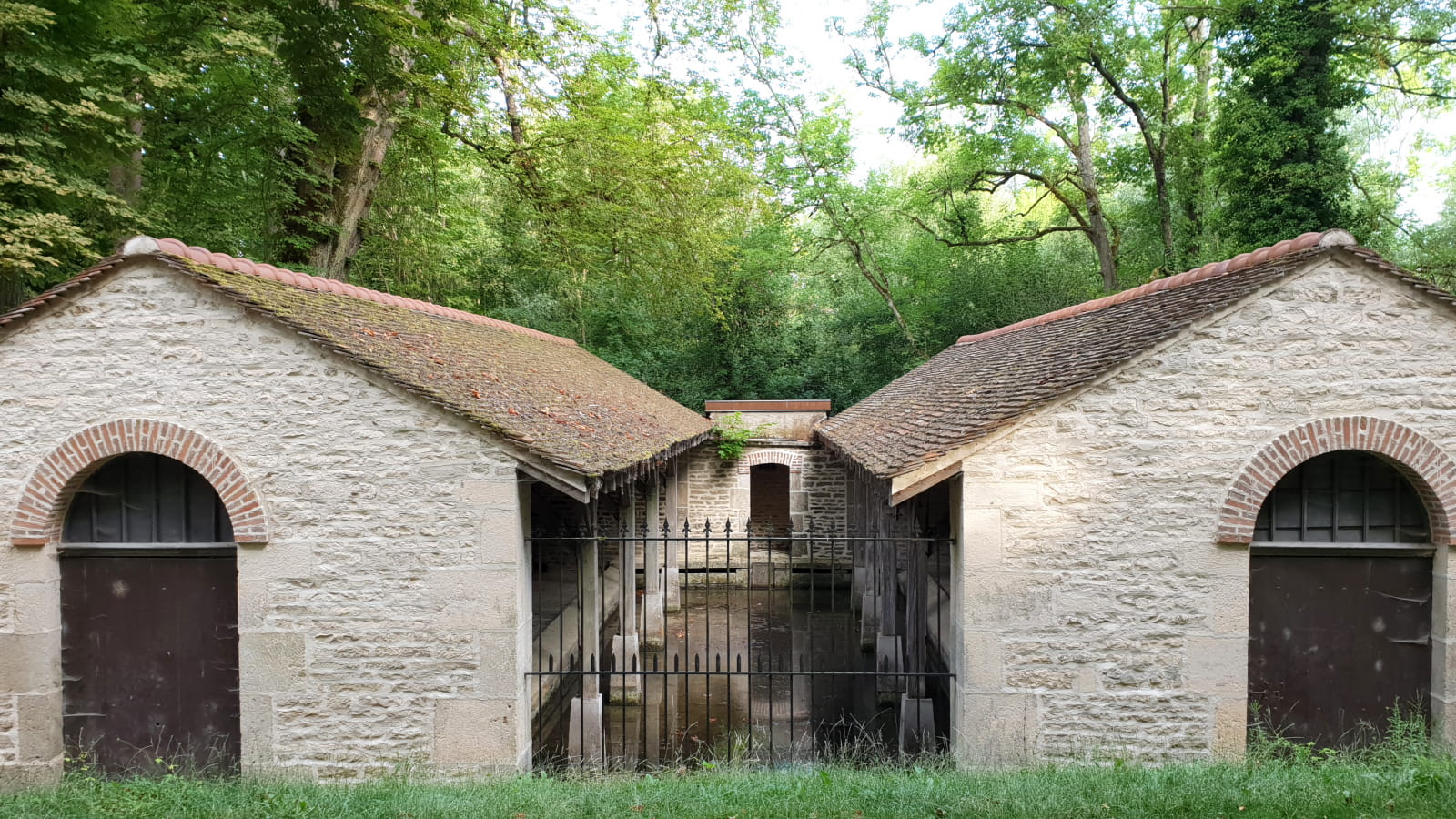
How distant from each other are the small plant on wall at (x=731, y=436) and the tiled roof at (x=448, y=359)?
538 centimetres

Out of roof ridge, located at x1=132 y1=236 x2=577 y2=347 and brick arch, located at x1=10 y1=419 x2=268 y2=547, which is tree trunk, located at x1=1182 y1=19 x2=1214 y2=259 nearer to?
roof ridge, located at x1=132 y1=236 x2=577 y2=347

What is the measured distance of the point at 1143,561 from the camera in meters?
5.36

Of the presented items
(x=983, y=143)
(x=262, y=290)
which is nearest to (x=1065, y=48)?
(x=983, y=143)

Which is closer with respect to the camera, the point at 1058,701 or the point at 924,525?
the point at 1058,701

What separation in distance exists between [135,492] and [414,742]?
2842 mm

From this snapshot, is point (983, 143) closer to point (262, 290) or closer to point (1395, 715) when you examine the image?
point (1395, 715)

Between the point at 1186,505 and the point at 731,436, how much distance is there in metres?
11.0

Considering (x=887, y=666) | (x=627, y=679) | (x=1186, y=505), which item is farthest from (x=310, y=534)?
(x=887, y=666)

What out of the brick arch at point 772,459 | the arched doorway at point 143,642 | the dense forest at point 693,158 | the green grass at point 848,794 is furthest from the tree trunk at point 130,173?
the brick arch at point 772,459

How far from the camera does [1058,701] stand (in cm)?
536

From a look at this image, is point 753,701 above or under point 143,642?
under

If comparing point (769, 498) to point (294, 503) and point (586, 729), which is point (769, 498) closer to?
point (586, 729)

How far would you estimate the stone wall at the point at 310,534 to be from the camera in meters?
5.32

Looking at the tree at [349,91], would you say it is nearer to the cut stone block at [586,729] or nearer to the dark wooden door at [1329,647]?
the cut stone block at [586,729]
